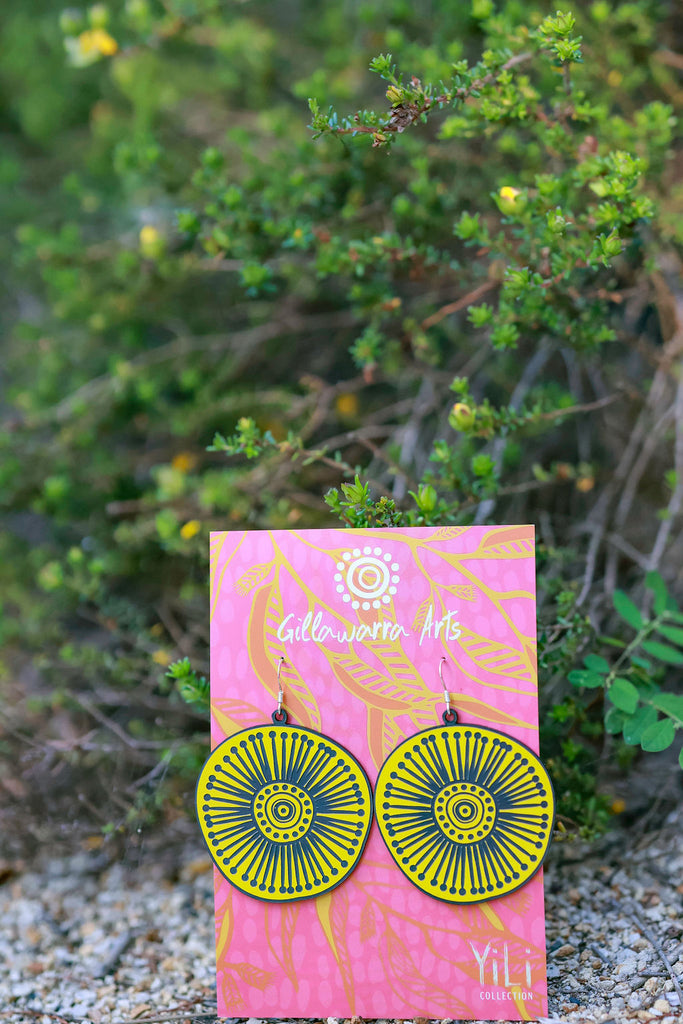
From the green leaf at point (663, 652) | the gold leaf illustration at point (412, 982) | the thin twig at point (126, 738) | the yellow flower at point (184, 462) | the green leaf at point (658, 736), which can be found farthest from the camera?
the yellow flower at point (184, 462)

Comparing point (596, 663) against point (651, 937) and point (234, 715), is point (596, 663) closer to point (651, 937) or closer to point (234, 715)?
point (651, 937)

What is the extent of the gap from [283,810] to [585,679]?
0.48 meters

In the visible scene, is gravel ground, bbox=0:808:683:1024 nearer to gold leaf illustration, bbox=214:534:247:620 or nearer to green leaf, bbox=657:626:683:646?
green leaf, bbox=657:626:683:646

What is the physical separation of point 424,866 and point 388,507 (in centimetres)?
46

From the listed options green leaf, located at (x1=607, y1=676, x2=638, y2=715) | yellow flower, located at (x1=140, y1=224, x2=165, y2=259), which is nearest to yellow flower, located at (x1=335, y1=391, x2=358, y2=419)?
yellow flower, located at (x1=140, y1=224, x2=165, y2=259)

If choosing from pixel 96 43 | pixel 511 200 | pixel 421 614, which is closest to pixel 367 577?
pixel 421 614

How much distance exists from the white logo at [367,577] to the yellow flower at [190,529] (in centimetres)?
43

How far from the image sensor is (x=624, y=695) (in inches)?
41.9

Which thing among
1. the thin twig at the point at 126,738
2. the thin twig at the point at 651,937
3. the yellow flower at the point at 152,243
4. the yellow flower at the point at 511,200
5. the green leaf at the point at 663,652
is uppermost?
the yellow flower at the point at 152,243

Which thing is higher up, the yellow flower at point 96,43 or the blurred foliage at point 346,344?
the yellow flower at point 96,43

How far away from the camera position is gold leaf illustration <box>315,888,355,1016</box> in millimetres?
913

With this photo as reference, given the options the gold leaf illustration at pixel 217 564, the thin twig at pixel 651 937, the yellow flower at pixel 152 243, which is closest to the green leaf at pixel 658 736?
the thin twig at pixel 651 937

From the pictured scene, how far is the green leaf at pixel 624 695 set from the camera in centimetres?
105

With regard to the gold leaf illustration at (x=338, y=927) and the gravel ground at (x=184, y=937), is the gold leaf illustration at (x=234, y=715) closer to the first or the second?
the gold leaf illustration at (x=338, y=927)
